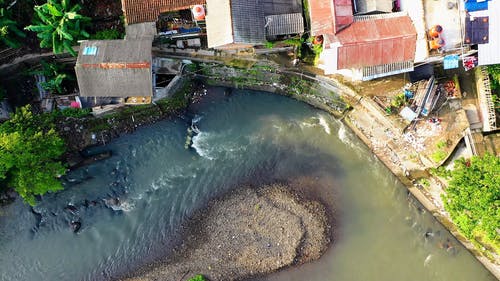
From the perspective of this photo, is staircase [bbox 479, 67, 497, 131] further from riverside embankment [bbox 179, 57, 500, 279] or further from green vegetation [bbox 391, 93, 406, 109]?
green vegetation [bbox 391, 93, 406, 109]

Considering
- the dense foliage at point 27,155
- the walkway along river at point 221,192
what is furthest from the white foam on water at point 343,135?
the dense foliage at point 27,155

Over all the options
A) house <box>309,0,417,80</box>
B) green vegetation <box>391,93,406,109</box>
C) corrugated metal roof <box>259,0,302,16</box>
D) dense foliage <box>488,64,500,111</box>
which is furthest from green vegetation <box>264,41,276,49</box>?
dense foliage <box>488,64,500,111</box>

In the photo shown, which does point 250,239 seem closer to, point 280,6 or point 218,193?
point 218,193

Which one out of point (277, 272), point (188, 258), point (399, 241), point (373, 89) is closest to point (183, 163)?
point (188, 258)

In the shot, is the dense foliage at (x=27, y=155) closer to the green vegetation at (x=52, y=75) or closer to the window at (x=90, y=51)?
the green vegetation at (x=52, y=75)

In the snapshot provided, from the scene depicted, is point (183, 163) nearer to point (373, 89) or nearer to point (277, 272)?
point (277, 272)

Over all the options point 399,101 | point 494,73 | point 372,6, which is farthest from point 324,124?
point 494,73
